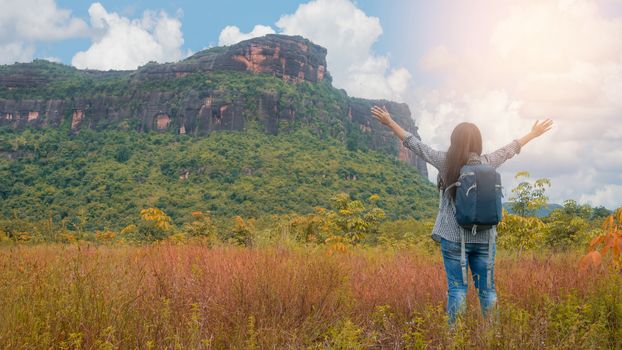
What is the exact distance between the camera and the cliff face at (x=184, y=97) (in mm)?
86562

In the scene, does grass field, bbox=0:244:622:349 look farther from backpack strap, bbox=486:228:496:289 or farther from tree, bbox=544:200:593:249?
tree, bbox=544:200:593:249

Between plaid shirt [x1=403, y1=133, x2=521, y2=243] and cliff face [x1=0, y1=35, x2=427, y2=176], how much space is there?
82.4 metres

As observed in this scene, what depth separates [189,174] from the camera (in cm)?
6988

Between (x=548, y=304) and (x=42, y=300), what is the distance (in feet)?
10.8

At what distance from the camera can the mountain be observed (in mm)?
61625

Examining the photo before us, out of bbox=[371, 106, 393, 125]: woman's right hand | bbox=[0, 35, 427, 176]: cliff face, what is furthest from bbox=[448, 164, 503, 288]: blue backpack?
bbox=[0, 35, 427, 176]: cliff face

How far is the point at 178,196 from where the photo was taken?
199ft

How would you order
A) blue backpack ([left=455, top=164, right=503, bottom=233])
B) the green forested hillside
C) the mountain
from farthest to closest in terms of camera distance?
the mountain < the green forested hillside < blue backpack ([left=455, top=164, right=503, bottom=233])

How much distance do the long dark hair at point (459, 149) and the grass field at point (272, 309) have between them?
0.93 metres

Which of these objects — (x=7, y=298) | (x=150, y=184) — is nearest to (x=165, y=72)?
(x=150, y=184)

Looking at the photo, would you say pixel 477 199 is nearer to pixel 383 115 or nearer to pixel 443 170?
pixel 443 170

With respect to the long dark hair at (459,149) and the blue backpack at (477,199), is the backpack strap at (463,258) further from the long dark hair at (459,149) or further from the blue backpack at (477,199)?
the long dark hair at (459,149)

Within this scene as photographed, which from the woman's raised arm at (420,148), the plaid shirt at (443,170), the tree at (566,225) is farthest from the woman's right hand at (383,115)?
the tree at (566,225)

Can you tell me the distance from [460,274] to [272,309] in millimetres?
1401
